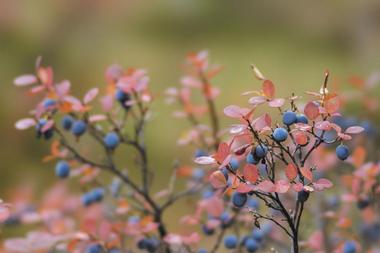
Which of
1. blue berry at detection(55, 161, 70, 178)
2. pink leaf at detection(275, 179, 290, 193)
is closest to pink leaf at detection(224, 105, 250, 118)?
pink leaf at detection(275, 179, 290, 193)

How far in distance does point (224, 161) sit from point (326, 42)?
2832mm

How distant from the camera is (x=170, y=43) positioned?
12.1 ft

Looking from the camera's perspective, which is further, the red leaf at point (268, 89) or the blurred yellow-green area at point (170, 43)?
the blurred yellow-green area at point (170, 43)

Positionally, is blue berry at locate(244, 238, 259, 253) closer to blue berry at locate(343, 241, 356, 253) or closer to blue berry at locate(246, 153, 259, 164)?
blue berry at locate(343, 241, 356, 253)

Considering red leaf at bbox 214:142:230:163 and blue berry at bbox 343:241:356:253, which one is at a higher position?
red leaf at bbox 214:142:230:163

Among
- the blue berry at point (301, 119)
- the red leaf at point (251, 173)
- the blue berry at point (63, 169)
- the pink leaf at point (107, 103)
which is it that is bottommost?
the blue berry at point (63, 169)

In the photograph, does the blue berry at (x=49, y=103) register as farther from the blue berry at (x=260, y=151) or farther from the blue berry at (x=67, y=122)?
Result: the blue berry at (x=260, y=151)

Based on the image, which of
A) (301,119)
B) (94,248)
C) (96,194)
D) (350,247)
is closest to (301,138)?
(301,119)

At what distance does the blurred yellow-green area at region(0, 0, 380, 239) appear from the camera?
131 inches

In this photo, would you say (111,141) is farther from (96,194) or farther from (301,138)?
(301,138)

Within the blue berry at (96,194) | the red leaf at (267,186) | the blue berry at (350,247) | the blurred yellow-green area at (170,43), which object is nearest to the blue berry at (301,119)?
the red leaf at (267,186)

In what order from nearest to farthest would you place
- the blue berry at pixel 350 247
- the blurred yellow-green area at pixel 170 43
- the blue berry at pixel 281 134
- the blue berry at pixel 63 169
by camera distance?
the blue berry at pixel 281 134 < the blue berry at pixel 350 247 < the blue berry at pixel 63 169 < the blurred yellow-green area at pixel 170 43

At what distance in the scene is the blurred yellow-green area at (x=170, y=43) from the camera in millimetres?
3340

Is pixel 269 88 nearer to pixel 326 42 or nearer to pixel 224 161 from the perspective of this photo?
pixel 224 161
